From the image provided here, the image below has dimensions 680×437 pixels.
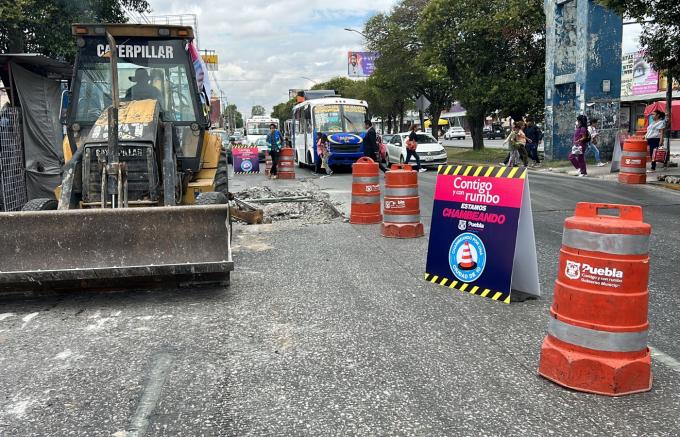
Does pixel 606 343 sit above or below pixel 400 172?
below

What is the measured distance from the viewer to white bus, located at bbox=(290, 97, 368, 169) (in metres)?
23.5

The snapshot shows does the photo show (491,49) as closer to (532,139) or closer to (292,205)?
(532,139)

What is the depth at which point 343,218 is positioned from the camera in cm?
1123

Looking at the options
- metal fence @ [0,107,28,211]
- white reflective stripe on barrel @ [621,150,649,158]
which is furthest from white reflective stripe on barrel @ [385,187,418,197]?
white reflective stripe on barrel @ [621,150,649,158]

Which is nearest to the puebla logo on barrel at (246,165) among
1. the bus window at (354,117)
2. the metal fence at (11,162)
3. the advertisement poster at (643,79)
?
the bus window at (354,117)

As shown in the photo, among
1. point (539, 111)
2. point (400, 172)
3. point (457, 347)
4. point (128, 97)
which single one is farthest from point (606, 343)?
point (539, 111)

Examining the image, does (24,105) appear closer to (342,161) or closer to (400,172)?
(400,172)

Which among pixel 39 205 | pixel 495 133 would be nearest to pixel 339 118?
pixel 39 205

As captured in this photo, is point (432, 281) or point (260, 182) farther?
point (260, 182)

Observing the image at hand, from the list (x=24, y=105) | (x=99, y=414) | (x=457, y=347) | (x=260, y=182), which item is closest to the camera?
(x=99, y=414)

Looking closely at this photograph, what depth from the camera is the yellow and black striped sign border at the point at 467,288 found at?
568cm

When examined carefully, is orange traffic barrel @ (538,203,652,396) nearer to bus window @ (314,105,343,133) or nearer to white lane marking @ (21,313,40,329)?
white lane marking @ (21,313,40,329)

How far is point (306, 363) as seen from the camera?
4.23 meters

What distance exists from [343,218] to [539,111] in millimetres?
19697
